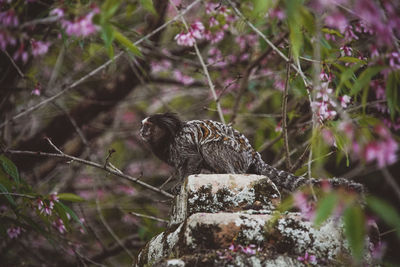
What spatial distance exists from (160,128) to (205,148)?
0.73m

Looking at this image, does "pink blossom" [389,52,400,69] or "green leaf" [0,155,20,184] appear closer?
"pink blossom" [389,52,400,69]

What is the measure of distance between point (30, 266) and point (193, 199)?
3.45m

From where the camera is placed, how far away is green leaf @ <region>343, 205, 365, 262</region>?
172 cm

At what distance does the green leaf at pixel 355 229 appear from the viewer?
1.72 metres

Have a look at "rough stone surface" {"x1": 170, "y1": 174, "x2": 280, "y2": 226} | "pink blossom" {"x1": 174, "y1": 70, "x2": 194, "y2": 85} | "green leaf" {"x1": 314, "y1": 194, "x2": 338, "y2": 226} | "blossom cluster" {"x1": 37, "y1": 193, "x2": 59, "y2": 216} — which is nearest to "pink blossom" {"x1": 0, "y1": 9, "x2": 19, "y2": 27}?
"rough stone surface" {"x1": 170, "y1": 174, "x2": 280, "y2": 226}

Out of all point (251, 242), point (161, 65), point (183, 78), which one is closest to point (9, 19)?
point (251, 242)

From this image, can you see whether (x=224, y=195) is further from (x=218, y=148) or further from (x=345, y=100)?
(x=218, y=148)

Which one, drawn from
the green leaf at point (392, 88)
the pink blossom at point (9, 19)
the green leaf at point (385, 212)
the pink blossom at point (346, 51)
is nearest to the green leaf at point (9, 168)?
the pink blossom at point (9, 19)

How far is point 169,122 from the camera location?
484 cm

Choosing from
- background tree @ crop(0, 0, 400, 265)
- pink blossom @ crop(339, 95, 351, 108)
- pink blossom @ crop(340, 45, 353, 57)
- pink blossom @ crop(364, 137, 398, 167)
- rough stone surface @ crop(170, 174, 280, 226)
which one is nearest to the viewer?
pink blossom @ crop(364, 137, 398, 167)

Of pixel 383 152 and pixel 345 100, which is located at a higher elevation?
pixel 383 152

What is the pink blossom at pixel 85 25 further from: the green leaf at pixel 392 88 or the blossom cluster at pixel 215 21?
the blossom cluster at pixel 215 21

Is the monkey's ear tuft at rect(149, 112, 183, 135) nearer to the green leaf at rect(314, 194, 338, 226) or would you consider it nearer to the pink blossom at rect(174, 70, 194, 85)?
the pink blossom at rect(174, 70, 194, 85)

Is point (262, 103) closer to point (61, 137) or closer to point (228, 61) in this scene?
point (228, 61)
